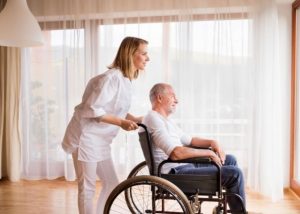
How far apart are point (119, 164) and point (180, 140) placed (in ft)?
4.93

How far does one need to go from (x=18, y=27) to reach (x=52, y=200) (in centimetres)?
161

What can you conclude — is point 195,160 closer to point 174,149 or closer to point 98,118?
point 174,149

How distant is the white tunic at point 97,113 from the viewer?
2062 mm

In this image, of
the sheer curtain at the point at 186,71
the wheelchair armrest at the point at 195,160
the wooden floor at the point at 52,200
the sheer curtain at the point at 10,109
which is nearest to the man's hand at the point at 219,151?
the wheelchair armrest at the point at 195,160

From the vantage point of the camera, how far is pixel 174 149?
201cm

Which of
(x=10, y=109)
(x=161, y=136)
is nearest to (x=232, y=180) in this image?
(x=161, y=136)

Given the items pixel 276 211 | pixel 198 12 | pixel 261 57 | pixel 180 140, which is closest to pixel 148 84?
pixel 198 12

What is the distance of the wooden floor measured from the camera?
293 cm

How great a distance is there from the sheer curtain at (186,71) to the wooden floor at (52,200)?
137mm

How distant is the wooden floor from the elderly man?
903 mm

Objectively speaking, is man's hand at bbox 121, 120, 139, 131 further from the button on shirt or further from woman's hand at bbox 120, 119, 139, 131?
the button on shirt

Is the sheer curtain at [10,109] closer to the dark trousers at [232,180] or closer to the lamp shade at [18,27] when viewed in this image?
the lamp shade at [18,27]

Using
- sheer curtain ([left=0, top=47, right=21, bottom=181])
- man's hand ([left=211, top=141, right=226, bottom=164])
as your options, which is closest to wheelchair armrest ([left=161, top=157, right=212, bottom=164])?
man's hand ([left=211, top=141, right=226, bottom=164])

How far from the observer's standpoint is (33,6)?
3.83 metres
